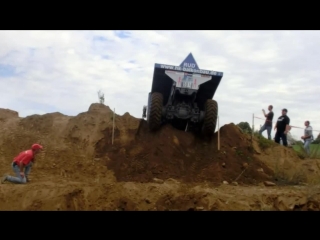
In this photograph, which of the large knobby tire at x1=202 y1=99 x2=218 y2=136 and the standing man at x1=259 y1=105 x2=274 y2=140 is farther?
the standing man at x1=259 y1=105 x2=274 y2=140

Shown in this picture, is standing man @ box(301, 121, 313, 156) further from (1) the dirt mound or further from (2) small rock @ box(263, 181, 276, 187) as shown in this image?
(2) small rock @ box(263, 181, 276, 187)

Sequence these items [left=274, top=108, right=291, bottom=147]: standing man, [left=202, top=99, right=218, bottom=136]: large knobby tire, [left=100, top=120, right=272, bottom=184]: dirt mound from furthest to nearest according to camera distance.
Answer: [left=274, top=108, right=291, bottom=147]: standing man < [left=202, top=99, right=218, bottom=136]: large knobby tire < [left=100, top=120, right=272, bottom=184]: dirt mound

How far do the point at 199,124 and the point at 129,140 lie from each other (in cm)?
258

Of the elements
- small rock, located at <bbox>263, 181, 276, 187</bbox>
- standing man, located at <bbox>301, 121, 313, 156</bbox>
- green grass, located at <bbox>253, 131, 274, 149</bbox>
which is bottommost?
small rock, located at <bbox>263, 181, 276, 187</bbox>

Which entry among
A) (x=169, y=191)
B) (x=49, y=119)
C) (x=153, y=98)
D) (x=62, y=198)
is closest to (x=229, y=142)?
(x=153, y=98)

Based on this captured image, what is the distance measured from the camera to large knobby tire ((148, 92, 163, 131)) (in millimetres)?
12594

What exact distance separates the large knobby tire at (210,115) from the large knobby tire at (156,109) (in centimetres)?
151

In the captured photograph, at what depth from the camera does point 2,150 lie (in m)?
14.4

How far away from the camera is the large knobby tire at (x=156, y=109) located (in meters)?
12.6

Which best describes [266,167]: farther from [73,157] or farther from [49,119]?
[49,119]

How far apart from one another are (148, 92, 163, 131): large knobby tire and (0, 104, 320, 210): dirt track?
563 mm

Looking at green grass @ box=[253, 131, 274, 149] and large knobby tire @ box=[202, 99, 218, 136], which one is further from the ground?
large knobby tire @ box=[202, 99, 218, 136]

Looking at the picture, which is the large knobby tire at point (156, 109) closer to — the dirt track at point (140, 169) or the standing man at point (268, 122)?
the dirt track at point (140, 169)

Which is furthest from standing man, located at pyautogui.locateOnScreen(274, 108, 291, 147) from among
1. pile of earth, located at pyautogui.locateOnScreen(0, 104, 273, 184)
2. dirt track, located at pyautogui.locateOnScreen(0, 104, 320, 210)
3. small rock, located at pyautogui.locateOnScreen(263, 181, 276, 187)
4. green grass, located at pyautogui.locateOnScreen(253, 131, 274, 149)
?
small rock, located at pyautogui.locateOnScreen(263, 181, 276, 187)
